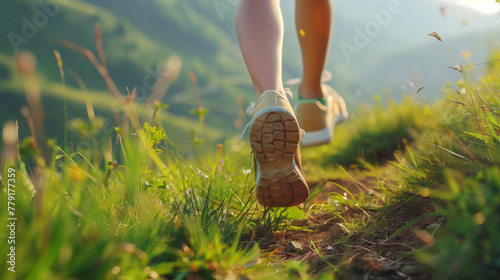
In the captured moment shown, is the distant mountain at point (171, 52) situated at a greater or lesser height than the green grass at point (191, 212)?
lesser

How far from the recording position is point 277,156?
1468mm

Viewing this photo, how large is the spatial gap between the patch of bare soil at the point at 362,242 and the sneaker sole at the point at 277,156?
19cm

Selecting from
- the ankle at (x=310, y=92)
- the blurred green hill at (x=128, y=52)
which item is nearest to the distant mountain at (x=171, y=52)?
the blurred green hill at (x=128, y=52)

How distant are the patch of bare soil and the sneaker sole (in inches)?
Answer: 7.4

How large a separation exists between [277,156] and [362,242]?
17.0 inches

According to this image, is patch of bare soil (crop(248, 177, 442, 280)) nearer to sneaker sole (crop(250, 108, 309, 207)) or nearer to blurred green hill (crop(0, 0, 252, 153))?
sneaker sole (crop(250, 108, 309, 207))

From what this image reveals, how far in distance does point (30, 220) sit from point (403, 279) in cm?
90

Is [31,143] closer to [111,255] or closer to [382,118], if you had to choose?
[111,255]

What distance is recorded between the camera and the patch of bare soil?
1.03 m

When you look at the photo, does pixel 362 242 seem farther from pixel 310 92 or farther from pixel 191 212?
pixel 310 92

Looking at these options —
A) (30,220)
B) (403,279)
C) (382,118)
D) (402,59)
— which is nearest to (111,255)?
(30,220)

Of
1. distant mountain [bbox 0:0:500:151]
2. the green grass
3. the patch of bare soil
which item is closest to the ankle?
the green grass

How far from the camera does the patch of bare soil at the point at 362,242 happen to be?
1030mm

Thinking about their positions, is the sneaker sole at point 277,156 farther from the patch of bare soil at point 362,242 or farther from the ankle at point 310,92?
the ankle at point 310,92
